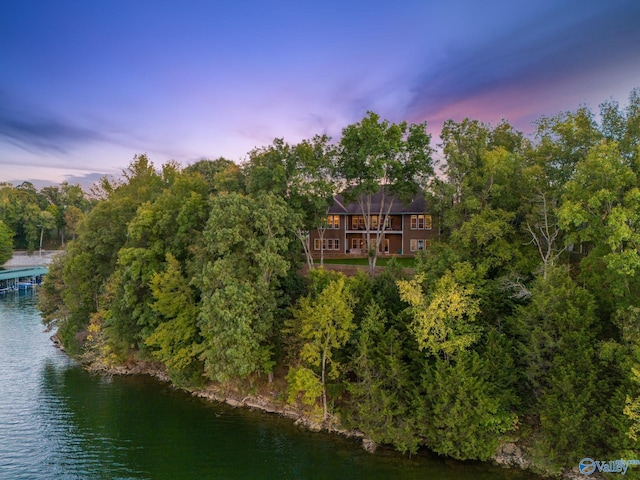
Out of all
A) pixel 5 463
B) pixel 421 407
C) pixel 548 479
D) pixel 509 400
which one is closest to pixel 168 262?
pixel 5 463

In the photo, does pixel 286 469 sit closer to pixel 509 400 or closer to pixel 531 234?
pixel 509 400

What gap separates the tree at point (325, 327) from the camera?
2339 centimetres

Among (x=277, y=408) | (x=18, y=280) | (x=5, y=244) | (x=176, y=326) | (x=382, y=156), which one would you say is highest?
(x=382, y=156)

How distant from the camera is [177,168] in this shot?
4200cm

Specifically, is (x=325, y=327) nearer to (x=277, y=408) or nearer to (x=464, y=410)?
(x=277, y=408)

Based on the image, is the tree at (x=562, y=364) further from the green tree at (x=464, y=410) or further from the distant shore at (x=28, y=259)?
the distant shore at (x=28, y=259)

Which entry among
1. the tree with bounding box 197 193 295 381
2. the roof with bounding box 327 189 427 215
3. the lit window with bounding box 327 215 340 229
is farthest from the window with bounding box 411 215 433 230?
the tree with bounding box 197 193 295 381

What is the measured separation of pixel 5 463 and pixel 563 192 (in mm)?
33514

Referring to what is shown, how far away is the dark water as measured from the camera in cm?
2012

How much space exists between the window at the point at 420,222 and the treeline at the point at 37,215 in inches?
2991

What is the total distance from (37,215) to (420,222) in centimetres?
9631

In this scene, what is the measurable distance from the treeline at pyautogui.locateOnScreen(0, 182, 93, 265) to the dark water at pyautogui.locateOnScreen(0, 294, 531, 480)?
71.5 meters

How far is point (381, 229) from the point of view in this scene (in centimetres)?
5003

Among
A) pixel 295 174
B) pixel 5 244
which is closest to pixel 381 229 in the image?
pixel 295 174
